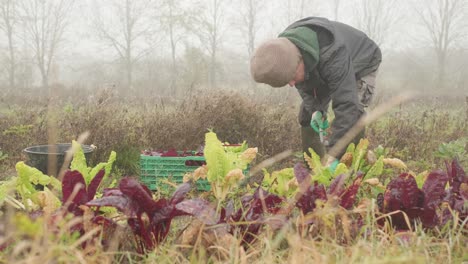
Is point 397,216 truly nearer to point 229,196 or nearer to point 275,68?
point 229,196

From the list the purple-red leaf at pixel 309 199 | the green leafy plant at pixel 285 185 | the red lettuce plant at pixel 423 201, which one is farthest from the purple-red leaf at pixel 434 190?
the green leafy plant at pixel 285 185

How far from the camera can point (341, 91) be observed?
2.71 meters

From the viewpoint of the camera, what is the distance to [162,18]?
15547 mm

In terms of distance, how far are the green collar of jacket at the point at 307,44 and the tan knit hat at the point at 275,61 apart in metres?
0.06

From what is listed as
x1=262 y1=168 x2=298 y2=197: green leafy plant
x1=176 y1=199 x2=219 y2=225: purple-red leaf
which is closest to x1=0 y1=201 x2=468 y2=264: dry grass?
x1=176 y1=199 x2=219 y2=225: purple-red leaf

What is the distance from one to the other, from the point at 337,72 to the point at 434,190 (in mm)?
1448

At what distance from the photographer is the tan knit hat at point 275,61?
8.52 feet

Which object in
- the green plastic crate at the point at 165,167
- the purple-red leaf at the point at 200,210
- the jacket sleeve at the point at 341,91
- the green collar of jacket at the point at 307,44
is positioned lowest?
the green plastic crate at the point at 165,167

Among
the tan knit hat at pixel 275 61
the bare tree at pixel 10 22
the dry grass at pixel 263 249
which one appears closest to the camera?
the dry grass at pixel 263 249

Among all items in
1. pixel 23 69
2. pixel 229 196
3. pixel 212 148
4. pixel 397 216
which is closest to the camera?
pixel 397 216

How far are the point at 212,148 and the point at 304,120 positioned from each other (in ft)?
6.64

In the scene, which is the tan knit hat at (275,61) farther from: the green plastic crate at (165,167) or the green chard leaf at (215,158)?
the green chard leaf at (215,158)

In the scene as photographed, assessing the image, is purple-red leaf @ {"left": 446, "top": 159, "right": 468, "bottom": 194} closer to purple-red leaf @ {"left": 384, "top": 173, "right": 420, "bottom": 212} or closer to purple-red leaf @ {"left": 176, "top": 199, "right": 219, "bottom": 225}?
purple-red leaf @ {"left": 384, "top": 173, "right": 420, "bottom": 212}

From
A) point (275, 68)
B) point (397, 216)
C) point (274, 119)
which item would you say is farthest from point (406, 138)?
point (397, 216)
